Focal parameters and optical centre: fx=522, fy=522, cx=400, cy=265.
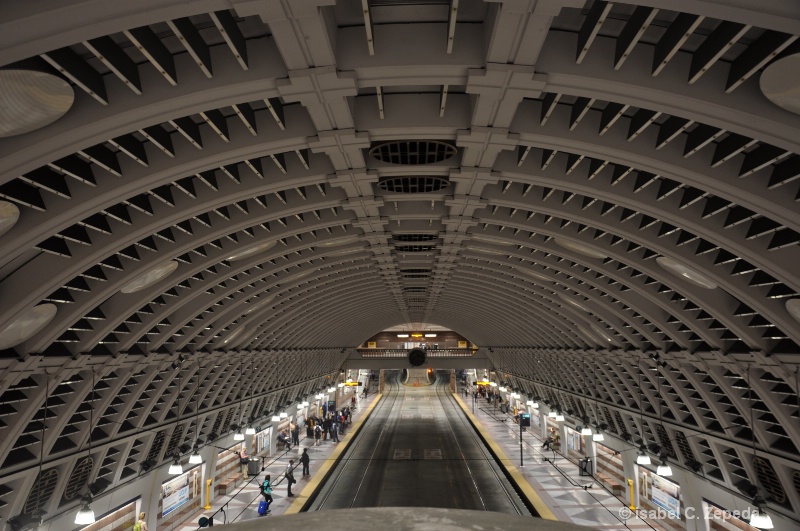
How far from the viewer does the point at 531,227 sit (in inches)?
509

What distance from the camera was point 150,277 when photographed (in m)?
12.1

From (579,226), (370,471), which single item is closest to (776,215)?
(579,226)

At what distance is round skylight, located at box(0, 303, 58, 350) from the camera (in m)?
9.38

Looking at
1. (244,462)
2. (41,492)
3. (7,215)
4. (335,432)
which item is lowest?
(244,462)

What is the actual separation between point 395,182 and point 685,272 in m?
6.81

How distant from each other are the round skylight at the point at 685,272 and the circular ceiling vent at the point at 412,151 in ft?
18.4

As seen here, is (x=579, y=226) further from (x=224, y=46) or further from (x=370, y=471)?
(x=370, y=471)

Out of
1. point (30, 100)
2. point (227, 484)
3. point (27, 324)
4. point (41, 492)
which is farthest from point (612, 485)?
point (30, 100)

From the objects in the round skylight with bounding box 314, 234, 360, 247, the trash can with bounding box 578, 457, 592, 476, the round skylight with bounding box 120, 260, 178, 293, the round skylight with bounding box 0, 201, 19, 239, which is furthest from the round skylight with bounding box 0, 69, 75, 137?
the trash can with bounding box 578, 457, 592, 476

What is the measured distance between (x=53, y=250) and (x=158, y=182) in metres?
2.34

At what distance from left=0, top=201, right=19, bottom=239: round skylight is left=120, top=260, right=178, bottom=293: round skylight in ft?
13.5

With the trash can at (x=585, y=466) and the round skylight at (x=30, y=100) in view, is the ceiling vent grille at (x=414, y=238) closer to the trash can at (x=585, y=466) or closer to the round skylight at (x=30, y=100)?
the round skylight at (x=30, y=100)

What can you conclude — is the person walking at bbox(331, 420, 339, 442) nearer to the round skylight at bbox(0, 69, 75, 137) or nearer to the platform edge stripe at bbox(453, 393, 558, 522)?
the platform edge stripe at bbox(453, 393, 558, 522)

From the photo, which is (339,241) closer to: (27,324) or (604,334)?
(27,324)
